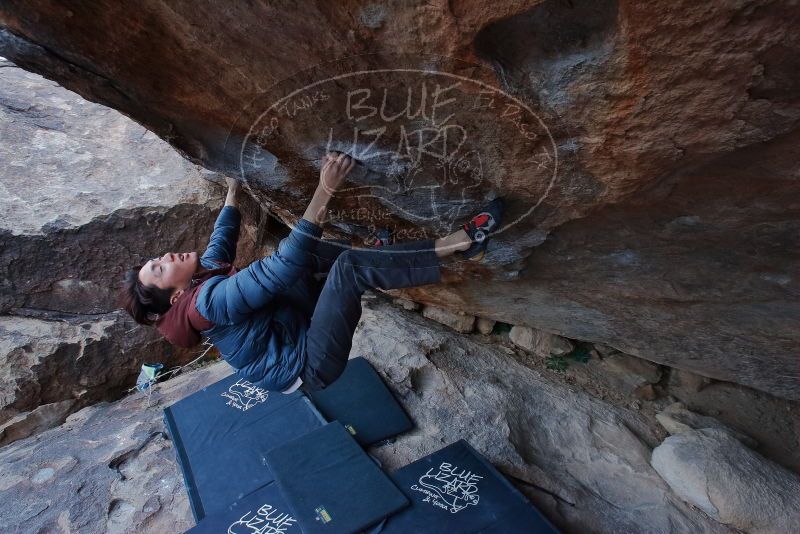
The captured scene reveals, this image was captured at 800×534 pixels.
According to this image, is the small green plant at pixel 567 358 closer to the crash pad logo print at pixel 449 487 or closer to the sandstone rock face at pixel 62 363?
the crash pad logo print at pixel 449 487

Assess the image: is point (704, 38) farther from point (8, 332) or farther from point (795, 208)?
point (8, 332)

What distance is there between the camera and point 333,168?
1872mm

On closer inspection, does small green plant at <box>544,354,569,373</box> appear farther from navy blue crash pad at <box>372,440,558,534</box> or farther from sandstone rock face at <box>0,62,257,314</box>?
sandstone rock face at <box>0,62,257,314</box>

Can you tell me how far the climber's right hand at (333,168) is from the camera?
186 cm

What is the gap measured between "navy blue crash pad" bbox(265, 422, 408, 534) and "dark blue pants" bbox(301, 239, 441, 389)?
0.66 meters

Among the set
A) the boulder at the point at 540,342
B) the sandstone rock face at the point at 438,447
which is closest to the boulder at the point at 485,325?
the boulder at the point at 540,342

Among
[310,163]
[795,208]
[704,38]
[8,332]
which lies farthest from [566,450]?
[8,332]

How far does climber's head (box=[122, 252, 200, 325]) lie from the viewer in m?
1.95

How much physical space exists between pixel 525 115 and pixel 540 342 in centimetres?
251

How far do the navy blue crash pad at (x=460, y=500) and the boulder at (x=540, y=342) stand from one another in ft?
4.33

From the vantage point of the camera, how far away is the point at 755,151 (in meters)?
1.36

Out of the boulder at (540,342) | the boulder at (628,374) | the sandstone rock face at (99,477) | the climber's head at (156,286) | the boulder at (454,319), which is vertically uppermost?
the climber's head at (156,286)

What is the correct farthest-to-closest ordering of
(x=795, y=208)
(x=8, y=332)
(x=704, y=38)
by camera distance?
(x=8, y=332) → (x=795, y=208) → (x=704, y=38)

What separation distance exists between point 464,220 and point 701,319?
4.42 ft
